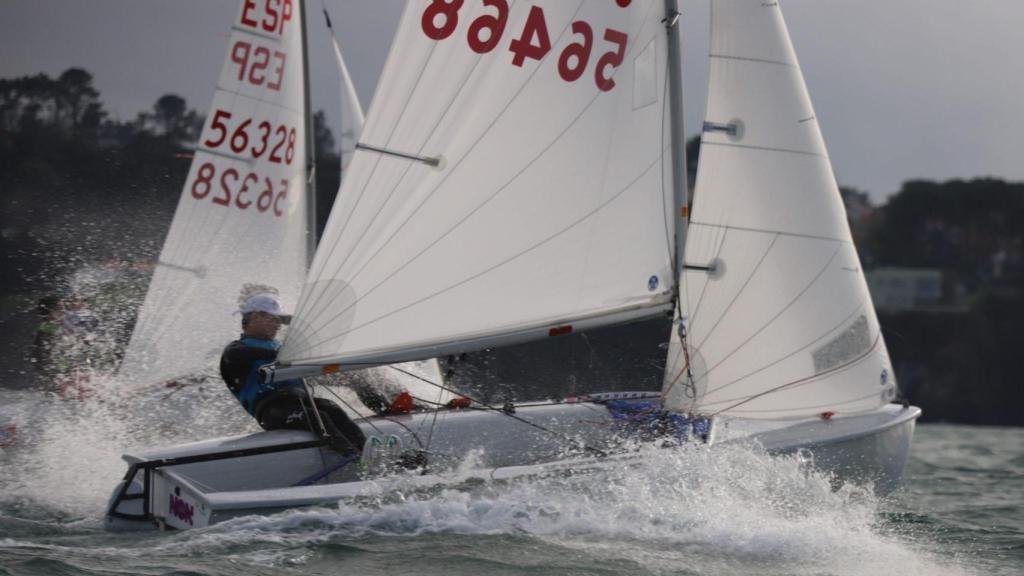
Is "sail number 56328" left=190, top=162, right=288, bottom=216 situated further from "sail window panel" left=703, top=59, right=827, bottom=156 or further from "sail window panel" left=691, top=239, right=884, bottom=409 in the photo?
"sail window panel" left=691, top=239, right=884, bottom=409

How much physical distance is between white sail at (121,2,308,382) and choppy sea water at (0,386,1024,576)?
256cm

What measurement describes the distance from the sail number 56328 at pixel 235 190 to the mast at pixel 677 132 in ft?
13.8

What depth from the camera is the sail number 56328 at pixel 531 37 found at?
704 cm

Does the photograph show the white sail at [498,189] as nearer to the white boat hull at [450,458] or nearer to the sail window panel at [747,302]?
the sail window panel at [747,302]

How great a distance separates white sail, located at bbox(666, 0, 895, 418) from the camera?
7.59 m

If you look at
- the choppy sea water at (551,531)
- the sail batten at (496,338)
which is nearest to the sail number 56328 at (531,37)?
the sail batten at (496,338)

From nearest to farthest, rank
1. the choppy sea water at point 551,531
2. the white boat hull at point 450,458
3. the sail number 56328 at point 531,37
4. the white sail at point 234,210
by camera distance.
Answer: the choppy sea water at point 551,531
the white boat hull at point 450,458
the sail number 56328 at point 531,37
the white sail at point 234,210

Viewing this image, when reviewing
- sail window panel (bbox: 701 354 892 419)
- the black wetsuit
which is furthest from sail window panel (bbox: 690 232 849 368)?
the black wetsuit

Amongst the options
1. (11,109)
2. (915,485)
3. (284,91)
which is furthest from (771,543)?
(11,109)

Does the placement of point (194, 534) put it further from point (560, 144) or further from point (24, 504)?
point (560, 144)

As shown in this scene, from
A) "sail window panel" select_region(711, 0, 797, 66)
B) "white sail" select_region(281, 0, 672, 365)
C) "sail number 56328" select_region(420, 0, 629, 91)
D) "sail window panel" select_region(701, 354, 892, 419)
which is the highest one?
"sail window panel" select_region(711, 0, 797, 66)

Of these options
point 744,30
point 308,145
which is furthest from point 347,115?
point 744,30

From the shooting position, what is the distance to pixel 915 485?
10695mm

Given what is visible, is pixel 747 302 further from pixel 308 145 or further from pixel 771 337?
pixel 308 145
